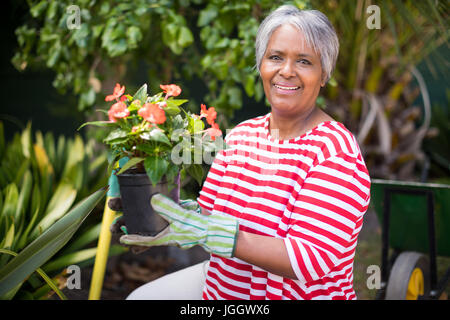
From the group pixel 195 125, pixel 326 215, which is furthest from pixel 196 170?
pixel 326 215

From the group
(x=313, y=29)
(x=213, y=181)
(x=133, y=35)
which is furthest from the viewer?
(x=133, y=35)

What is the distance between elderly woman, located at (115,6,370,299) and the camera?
45.1 inches

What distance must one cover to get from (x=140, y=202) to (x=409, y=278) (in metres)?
1.80

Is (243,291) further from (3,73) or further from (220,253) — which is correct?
(3,73)

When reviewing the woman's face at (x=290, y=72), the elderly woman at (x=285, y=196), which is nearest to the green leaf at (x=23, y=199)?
the elderly woman at (x=285, y=196)

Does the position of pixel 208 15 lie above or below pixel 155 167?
above

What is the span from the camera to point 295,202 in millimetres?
1249

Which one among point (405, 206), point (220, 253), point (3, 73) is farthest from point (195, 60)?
point (3, 73)

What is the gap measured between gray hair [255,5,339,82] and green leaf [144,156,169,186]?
21.3 inches

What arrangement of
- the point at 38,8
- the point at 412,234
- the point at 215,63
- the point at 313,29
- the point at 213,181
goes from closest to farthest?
the point at 313,29, the point at 213,181, the point at 215,63, the point at 38,8, the point at 412,234

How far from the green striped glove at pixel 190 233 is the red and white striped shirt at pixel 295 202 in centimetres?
17

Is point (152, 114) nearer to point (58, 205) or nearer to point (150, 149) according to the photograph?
point (150, 149)

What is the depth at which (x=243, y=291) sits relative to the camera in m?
1.37

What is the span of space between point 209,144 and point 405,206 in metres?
1.86
